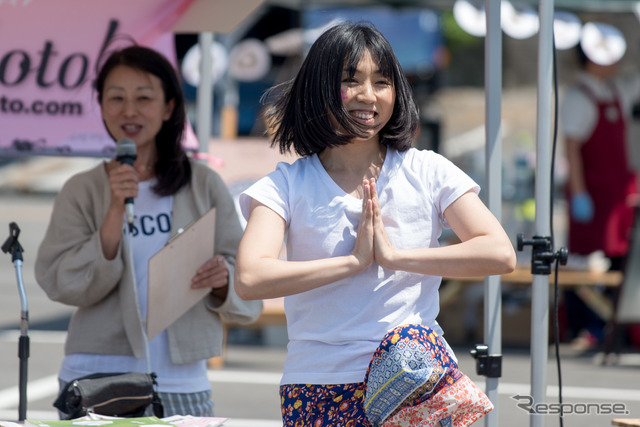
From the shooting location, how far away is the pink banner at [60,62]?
421cm

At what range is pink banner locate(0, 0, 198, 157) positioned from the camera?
166 inches

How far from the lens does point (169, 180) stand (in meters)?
3.64

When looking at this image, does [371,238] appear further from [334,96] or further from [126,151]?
[126,151]

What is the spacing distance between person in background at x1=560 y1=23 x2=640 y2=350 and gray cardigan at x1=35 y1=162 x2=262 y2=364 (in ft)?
18.0

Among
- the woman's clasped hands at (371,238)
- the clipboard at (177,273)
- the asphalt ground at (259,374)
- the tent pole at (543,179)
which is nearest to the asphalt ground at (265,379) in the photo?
the asphalt ground at (259,374)

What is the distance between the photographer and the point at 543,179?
342 centimetres

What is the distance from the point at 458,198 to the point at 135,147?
55.9 inches

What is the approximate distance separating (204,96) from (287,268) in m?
2.39

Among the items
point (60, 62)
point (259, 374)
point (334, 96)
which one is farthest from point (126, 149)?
point (259, 374)

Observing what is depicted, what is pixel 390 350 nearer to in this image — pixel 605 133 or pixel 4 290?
pixel 605 133

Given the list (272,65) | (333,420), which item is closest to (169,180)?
(333,420)

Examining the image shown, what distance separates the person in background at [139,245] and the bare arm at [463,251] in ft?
4.19

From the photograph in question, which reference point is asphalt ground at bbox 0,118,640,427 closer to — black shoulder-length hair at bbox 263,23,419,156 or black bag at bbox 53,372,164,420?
black bag at bbox 53,372,164,420

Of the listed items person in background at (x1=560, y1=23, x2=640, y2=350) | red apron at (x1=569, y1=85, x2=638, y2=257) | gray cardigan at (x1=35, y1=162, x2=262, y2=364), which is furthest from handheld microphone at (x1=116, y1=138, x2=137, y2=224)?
red apron at (x1=569, y1=85, x2=638, y2=257)
